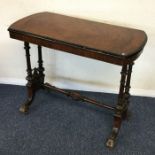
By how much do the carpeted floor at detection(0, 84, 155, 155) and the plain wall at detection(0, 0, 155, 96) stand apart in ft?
Answer: 0.45

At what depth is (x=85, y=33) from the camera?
1637 millimetres

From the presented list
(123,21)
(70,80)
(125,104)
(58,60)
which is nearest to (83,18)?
(123,21)

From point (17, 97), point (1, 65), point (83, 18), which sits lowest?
point (17, 97)

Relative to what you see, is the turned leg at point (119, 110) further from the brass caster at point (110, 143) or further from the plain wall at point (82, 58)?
the plain wall at point (82, 58)

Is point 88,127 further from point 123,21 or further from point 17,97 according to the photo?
point 123,21

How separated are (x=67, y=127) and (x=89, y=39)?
2.41 ft

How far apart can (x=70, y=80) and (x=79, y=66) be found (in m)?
0.18

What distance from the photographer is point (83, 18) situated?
2041mm

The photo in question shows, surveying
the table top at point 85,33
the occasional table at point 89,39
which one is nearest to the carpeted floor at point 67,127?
the occasional table at point 89,39

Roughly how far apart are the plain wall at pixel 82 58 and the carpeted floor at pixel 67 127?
0.14m

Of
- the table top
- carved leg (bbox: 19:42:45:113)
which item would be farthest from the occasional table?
carved leg (bbox: 19:42:45:113)

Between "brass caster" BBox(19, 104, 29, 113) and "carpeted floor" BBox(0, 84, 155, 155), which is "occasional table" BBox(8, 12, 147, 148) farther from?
"brass caster" BBox(19, 104, 29, 113)

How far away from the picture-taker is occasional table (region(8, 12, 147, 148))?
1.47 meters

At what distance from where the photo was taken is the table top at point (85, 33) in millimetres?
1485
